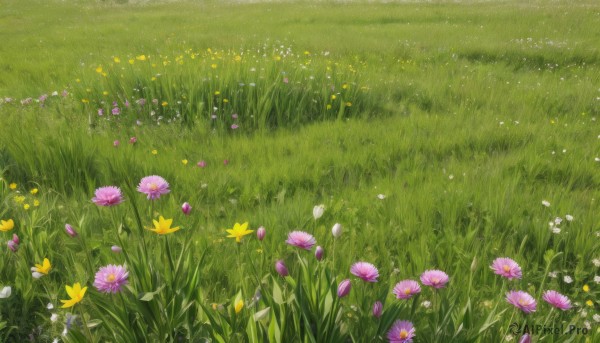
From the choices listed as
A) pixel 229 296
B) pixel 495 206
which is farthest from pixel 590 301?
pixel 229 296

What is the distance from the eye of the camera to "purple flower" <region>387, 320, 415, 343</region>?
1.30 metres

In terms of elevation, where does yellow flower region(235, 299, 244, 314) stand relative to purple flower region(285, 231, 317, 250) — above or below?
below

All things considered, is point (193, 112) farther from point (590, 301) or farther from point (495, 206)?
point (590, 301)

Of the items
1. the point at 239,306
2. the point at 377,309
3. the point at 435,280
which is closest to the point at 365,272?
the point at 377,309

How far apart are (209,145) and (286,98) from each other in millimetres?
1150

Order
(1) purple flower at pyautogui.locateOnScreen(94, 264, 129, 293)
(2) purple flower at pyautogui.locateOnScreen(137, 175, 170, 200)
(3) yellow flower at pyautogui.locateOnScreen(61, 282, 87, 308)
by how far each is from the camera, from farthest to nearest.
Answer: (2) purple flower at pyautogui.locateOnScreen(137, 175, 170, 200)
(1) purple flower at pyautogui.locateOnScreen(94, 264, 129, 293)
(3) yellow flower at pyautogui.locateOnScreen(61, 282, 87, 308)

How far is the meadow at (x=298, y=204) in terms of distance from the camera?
1.43 metres

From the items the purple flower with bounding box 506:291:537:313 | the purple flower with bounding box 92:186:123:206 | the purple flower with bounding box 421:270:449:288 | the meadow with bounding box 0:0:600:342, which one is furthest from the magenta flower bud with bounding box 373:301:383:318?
the purple flower with bounding box 92:186:123:206

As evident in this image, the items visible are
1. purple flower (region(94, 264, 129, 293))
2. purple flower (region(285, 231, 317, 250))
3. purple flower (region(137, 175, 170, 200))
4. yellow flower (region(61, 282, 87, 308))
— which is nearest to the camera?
yellow flower (region(61, 282, 87, 308))

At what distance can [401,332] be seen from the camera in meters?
1.31

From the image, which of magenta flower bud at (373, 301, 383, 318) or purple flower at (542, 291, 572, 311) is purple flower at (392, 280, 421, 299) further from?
purple flower at (542, 291, 572, 311)

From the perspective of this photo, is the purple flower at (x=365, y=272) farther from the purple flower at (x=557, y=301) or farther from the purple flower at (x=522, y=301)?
the purple flower at (x=557, y=301)

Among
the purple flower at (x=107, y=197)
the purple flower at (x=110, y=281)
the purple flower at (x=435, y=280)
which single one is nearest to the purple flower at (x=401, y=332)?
the purple flower at (x=435, y=280)

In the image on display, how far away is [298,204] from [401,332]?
4.84ft
